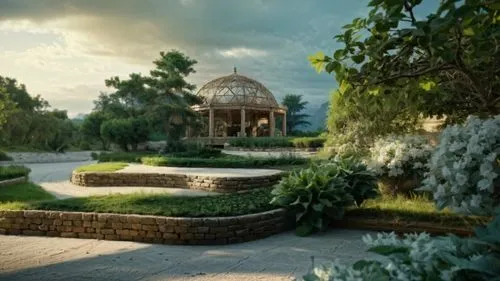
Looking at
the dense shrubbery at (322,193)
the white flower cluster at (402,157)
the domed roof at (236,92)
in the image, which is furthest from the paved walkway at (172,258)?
the domed roof at (236,92)

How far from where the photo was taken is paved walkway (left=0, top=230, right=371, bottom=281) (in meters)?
4.25

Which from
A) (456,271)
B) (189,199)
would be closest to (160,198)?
(189,199)

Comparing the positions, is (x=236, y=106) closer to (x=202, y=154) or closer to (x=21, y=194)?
(x=202, y=154)

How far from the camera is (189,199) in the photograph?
7.57 m

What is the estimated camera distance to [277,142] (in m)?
25.5

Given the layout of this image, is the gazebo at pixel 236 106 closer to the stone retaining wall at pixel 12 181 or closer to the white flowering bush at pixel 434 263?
the stone retaining wall at pixel 12 181

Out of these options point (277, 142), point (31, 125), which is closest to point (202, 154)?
point (277, 142)

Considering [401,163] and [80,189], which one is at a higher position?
[401,163]

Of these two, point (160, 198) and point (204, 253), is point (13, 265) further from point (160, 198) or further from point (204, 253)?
point (160, 198)

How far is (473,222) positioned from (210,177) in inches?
235

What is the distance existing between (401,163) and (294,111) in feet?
174

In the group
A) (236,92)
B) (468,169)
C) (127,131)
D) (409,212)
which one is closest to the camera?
(468,169)

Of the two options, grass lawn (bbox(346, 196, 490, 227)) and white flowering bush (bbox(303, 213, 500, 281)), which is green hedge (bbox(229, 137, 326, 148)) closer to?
grass lawn (bbox(346, 196, 490, 227))

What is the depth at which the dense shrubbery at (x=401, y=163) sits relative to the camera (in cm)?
730
